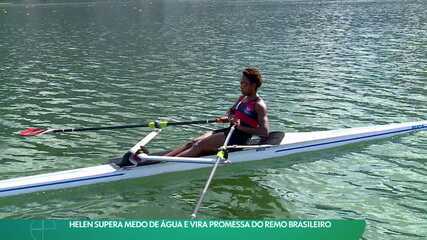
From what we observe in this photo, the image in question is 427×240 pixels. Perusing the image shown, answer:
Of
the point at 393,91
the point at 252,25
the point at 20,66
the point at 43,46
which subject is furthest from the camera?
the point at 252,25

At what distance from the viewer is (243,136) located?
13.0 m

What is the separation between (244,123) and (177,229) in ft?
21.7

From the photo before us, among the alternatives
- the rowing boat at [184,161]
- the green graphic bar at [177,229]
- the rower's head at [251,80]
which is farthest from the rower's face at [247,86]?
the green graphic bar at [177,229]

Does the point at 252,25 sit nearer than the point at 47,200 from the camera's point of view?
No

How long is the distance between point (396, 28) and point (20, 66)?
35376 millimetres

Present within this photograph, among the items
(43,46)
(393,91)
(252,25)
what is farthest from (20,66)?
(252,25)

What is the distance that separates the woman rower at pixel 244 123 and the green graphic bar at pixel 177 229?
592cm

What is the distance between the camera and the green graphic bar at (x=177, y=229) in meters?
6.32

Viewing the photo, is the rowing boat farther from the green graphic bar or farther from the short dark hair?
the green graphic bar

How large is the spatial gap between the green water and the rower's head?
2.13 meters

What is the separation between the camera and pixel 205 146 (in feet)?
41.5

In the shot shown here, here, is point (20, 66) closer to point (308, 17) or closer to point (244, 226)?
point (244, 226)

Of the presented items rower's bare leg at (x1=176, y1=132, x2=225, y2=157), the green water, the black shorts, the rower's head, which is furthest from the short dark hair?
the green water

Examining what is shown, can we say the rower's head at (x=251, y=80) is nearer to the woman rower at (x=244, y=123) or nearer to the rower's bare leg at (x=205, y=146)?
Answer: the woman rower at (x=244, y=123)
